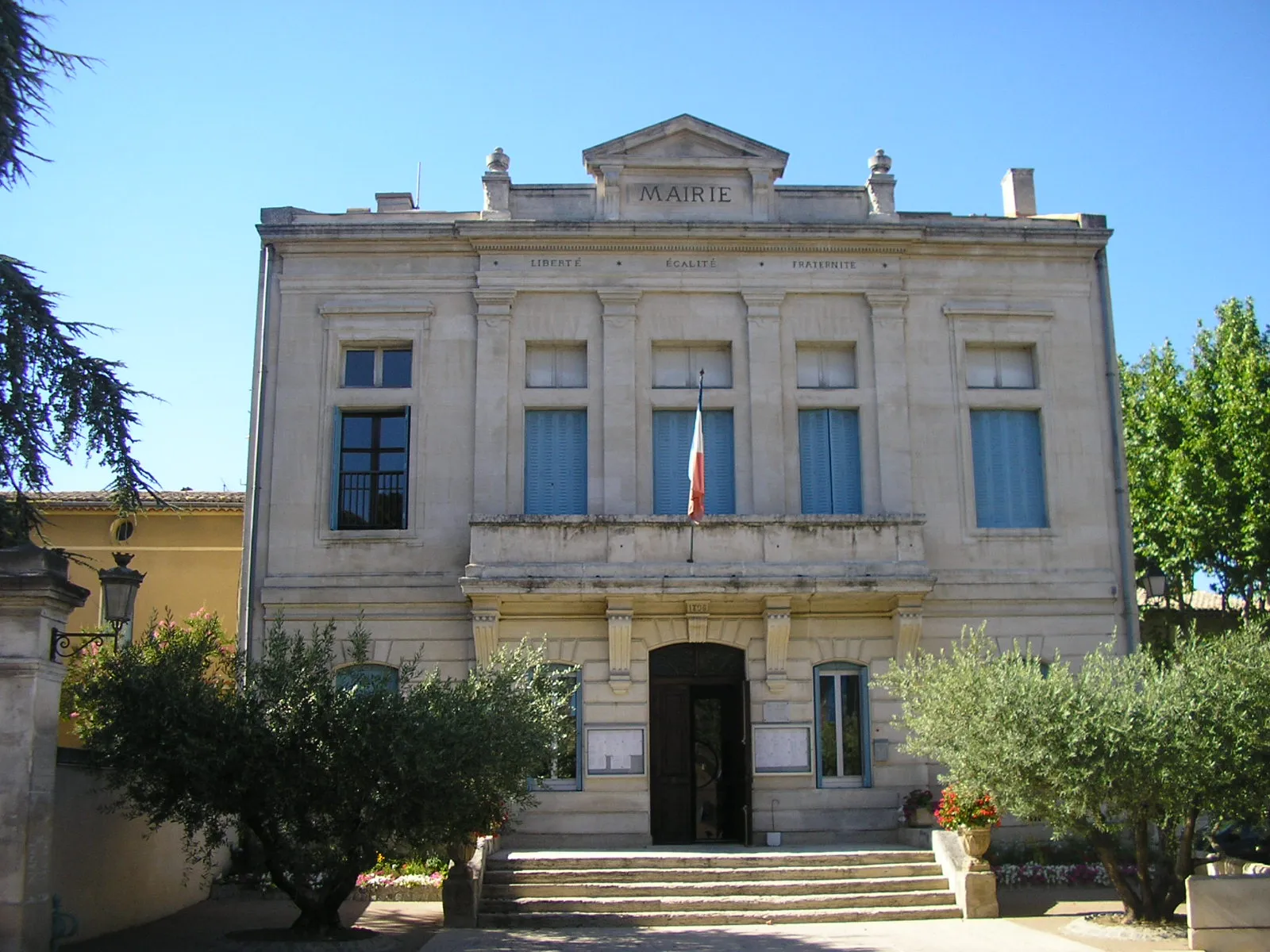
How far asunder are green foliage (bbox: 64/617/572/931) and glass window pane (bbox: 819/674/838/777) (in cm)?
746

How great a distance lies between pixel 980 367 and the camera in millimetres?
22516

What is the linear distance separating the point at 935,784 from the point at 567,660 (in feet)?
20.7

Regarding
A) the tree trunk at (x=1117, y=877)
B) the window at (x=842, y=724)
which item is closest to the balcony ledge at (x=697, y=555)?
the window at (x=842, y=724)

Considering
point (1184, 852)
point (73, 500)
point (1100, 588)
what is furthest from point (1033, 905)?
point (73, 500)

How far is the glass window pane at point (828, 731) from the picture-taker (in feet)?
67.2

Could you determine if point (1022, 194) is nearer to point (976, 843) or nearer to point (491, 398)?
point (491, 398)

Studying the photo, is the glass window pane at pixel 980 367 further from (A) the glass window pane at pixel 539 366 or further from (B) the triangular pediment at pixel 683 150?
(A) the glass window pane at pixel 539 366

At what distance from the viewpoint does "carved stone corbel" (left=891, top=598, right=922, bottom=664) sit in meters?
20.5

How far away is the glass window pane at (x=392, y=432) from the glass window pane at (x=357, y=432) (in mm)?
221

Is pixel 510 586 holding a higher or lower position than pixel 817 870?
higher

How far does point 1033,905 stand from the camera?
17391 mm

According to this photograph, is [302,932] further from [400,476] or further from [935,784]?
[935,784]

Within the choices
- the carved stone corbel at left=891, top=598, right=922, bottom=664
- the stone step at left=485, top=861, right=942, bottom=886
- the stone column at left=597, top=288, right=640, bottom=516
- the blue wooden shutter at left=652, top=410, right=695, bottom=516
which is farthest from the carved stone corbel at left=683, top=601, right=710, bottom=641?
the stone step at left=485, top=861, right=942, bottom=886

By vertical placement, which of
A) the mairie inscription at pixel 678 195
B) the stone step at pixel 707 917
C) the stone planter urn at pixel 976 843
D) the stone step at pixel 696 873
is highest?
the mairie inscription at pixel 678 195
